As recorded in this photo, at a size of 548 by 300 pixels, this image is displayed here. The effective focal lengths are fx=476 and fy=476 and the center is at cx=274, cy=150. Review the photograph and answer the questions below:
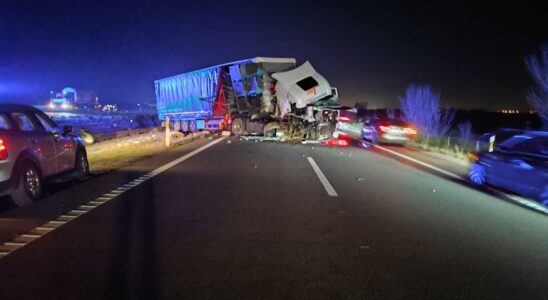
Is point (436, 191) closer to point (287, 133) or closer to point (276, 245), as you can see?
point (276, 245)

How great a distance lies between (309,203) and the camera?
8539 millimetres

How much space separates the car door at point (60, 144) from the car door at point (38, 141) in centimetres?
20

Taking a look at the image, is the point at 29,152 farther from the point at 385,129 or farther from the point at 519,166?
the point at 385,129

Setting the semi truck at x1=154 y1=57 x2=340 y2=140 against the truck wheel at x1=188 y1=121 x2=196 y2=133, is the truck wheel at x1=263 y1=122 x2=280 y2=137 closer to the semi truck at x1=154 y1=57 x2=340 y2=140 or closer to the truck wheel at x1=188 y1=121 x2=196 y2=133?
the semi truck at x1=154 y1=57 x2=340 y2=140

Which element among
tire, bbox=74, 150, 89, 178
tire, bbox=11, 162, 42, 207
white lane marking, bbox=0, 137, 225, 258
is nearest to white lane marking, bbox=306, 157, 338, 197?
white lane marking, bbox=0, 137, 225, 258

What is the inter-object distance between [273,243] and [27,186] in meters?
4.92

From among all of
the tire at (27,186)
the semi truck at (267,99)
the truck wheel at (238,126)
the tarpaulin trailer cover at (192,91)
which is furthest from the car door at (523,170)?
the truck wheel at (238,126)

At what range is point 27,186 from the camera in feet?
27.3

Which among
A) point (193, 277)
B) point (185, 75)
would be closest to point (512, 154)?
point (193, 277)

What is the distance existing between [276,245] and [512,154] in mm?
5986

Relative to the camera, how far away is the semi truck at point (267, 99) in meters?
23.1

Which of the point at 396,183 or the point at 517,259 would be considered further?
the point at 396,183

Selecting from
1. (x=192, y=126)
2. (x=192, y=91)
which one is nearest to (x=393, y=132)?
(x=192, y=91)

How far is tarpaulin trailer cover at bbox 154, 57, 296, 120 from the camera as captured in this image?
26938mm
